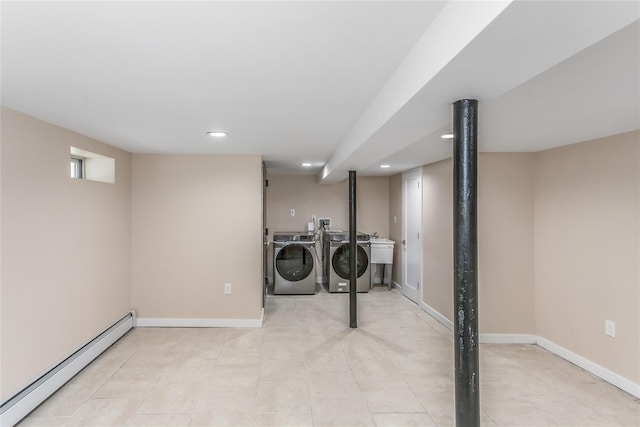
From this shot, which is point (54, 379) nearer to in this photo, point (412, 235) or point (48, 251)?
point (48, 251)

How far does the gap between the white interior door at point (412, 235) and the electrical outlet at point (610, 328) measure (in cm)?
237

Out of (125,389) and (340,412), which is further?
(125,389)

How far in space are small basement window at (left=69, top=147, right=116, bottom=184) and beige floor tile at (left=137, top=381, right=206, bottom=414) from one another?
2111 mm

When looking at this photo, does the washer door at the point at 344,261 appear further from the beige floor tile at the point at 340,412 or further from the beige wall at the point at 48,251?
the beige floor tile at the point at 340,412

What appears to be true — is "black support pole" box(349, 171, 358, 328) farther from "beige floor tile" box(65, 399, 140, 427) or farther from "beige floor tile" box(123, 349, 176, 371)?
"beige floor tile" box(65, 399, 140, 427)

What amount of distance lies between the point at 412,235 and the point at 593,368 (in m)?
2.82

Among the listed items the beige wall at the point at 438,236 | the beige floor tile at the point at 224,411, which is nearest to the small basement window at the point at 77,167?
the beige floor tile at the point at 224,411

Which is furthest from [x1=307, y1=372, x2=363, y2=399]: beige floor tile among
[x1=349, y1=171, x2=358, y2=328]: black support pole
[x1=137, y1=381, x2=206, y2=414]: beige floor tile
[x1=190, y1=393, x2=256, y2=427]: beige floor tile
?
[x1=349, y1=171, x2=358, y2=328]: black support pole

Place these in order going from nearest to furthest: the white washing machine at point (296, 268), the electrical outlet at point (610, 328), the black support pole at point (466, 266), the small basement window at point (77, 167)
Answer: the black support pole at point (466, 266) < the electrical outlet at point (610, 328) < the small basement window at point (77, 167) < the white washing machine at point (296, 268)

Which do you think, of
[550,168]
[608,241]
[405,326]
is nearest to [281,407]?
[405,326]

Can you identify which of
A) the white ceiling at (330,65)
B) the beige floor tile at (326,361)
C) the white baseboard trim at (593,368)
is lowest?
the beige floor tile at (326,361)

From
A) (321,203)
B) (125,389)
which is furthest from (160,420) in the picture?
(321,203)

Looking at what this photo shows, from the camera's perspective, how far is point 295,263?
5.84m

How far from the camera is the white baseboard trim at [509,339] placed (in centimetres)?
377
